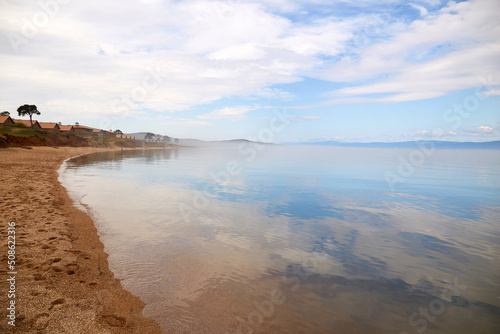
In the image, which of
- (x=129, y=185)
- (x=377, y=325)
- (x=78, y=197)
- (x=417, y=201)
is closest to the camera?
(x=377, y=325)

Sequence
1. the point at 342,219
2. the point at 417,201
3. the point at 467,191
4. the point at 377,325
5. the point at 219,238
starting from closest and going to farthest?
1. the point at 377,325
2. the point at 219,238
3. the point at 342,219
4. the point at 417,201
5. the point at 467,191

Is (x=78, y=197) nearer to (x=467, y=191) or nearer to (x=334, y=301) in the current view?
(x=334, y=301)

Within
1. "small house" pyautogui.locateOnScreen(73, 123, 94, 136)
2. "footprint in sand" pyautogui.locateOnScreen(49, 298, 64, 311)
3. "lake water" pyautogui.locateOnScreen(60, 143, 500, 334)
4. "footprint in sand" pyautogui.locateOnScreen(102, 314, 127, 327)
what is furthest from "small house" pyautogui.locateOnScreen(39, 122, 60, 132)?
"footprint in sand" pyautogui.locateOnScreen(102, 314, 127, 327)

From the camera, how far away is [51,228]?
11664 millimetres

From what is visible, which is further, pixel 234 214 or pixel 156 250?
pixel 234 214

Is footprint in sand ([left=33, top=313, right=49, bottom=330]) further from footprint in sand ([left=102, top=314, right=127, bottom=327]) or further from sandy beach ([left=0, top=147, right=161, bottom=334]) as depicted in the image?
footprint in sand ([left=102, top=314, right=127, bottom=327])

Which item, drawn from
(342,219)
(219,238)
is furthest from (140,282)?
(342,219)

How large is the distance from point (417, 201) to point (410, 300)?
21.0 meters

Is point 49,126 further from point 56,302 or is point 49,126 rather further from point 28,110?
point 56,302

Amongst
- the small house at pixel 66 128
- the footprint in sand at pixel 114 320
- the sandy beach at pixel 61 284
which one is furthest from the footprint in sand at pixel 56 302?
the small house at pixel 66 128

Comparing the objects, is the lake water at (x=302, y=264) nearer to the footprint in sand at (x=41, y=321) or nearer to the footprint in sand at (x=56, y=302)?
the footprint in sand at (x=56, y=302)

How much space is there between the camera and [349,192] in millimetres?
29734

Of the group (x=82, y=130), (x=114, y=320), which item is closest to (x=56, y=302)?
(x=114, y=320)

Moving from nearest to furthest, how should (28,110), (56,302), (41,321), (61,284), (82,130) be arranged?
(41,321) → (56,302) → (61,284) → (28,110) → (82,130)
